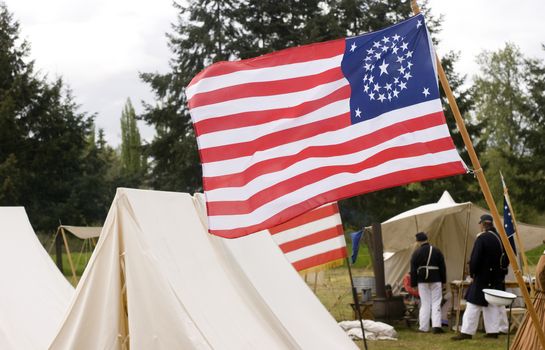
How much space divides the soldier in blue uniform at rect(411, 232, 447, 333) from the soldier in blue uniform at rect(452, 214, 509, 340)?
1052 millimetres

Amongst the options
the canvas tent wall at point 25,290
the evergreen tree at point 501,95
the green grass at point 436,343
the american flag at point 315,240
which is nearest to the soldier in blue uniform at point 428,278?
the green grass at point 436,343

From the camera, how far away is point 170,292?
6.47m

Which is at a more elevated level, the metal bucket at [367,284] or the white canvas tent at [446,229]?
the white canvas tent at [446,229]

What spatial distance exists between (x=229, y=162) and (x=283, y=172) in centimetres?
37

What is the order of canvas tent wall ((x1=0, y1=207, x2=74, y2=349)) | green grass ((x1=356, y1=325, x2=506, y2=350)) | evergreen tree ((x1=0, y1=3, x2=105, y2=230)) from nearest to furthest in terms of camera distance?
canvas tent wall ((x1=0, y1=207, x2=74, y2=349)), green grass ((x1=356, y1=325, x2=506, y2=350)), evergreen tree ((x1=0, y1=3, x2=105, y2=230))

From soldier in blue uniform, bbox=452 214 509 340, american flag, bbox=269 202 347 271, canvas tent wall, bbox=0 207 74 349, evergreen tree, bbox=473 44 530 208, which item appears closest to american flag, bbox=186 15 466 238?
canvas tent wall, bbox=0 207 74 349

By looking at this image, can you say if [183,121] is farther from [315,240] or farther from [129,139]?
[315,240]

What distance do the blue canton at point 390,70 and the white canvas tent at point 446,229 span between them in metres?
9.19

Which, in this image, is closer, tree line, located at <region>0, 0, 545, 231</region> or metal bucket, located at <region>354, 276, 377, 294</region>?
metal bucket, located at <region>354, 276, 377, 294</region>

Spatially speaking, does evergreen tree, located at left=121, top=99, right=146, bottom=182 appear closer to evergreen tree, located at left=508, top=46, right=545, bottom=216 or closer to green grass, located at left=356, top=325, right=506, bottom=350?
evergreen tree, located at left=508, top=46, right=545, bottom=216

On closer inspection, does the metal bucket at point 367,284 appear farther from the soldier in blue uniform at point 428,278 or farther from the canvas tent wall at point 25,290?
the canvas tent wall at point 25,290

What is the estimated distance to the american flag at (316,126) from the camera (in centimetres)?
518

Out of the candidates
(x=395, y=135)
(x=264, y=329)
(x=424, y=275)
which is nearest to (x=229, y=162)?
(x=395, y=135)

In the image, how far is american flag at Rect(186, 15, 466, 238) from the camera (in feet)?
17.0
